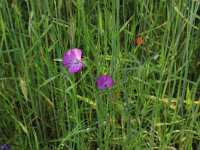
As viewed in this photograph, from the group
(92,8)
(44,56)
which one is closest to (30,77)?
(44,56)

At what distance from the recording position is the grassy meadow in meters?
1.13

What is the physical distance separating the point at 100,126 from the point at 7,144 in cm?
33

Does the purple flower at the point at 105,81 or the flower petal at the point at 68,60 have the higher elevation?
the flower petal at the point at 68,60

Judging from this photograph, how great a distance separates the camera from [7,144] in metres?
1.30

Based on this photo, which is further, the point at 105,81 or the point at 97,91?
the point at 97,91

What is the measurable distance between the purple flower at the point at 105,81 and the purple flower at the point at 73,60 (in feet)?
0.25

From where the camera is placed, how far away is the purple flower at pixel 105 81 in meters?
1.05

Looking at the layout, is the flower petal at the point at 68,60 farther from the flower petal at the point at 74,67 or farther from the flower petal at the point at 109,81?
the flower petal at the point at 109,81

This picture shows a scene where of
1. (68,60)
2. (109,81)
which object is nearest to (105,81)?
(109,81)

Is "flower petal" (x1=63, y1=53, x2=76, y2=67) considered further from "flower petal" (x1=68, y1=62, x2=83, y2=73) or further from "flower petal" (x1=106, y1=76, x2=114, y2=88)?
"flower petal" (x1=106, y1=76, x2=114, y2=88)

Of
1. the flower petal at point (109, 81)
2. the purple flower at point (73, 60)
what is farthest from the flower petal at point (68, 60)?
the flower petal at point (109, 81)

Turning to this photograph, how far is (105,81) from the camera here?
1.06 metres

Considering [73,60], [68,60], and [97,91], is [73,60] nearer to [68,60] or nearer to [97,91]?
[68,60]

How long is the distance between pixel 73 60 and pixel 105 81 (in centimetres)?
11
